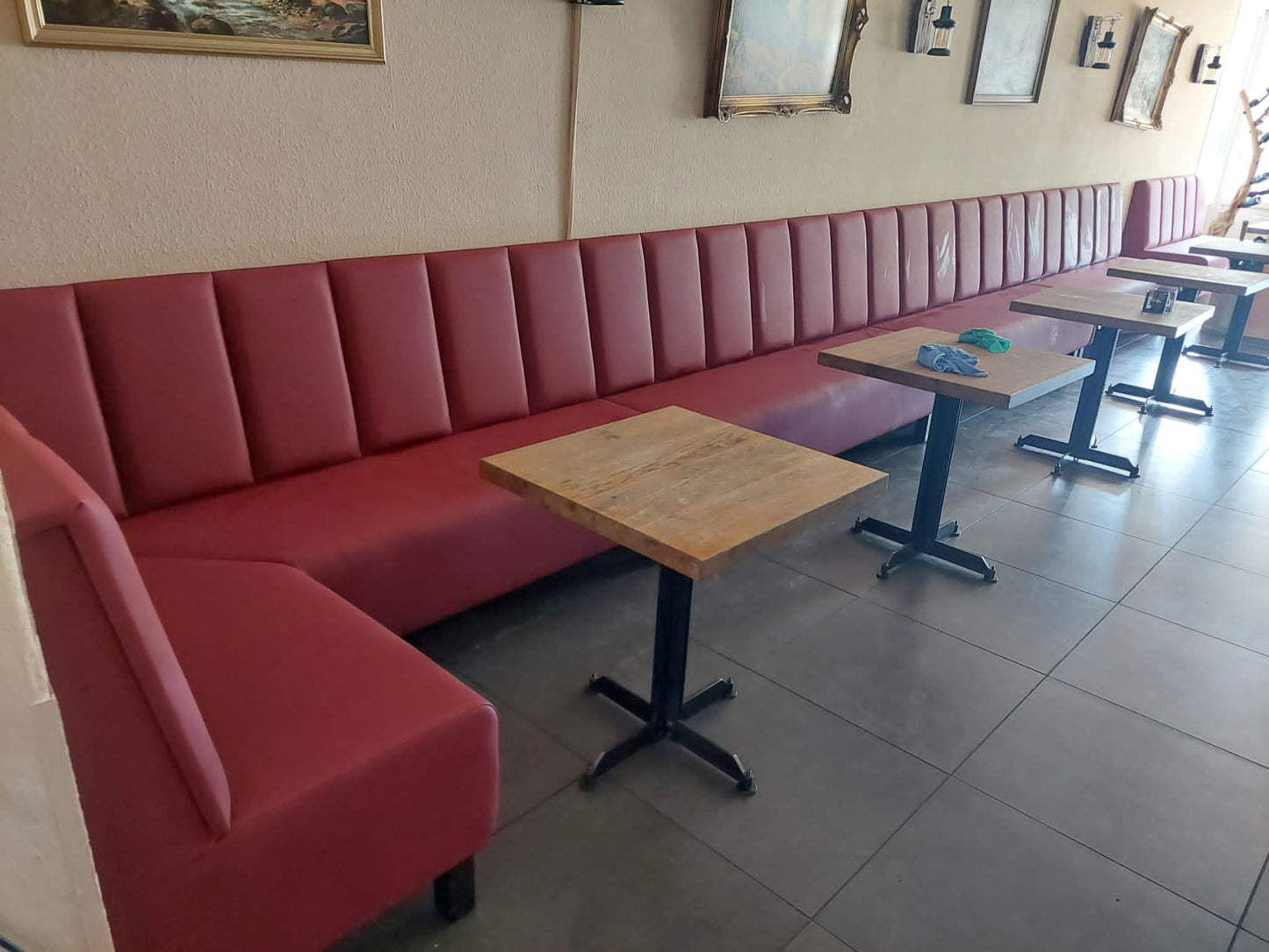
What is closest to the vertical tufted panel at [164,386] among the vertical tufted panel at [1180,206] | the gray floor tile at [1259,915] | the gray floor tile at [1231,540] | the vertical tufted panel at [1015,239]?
the gray floor tile at [1259,915]

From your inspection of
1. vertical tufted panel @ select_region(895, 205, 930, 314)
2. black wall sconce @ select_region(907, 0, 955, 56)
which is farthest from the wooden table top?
black wall sconce @ select_region(907, 0, 955, 56)

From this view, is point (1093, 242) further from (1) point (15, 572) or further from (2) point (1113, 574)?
(1) point (15, 572)

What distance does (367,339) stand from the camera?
2611 millimetres

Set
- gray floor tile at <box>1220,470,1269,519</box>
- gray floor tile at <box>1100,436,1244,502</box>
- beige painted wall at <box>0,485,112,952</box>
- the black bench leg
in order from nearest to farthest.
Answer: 1. beige painted wall at <box>0,485,112,952</box>
2. the black bench leg
3. gray floor tile at <box>1220,470,1269,519</box>
4. gray floor tile at <box>1100,436,1244,502</box>

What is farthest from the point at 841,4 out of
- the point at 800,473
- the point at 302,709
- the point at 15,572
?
the point at 15,572

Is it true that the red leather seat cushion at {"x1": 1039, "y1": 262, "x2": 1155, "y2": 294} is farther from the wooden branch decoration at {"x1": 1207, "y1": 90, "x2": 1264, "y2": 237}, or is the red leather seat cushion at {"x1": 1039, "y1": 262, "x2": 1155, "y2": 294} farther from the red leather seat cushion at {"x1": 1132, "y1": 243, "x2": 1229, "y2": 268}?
the wooden branch decoration at {"x1": 1207, "y1": 90, "x2": 1264, "y2": 237}

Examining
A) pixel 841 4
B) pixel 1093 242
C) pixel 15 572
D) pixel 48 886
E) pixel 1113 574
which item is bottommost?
pixel 1113 574

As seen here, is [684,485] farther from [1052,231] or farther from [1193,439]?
[1052,231]

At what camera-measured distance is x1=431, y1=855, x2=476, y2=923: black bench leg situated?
1690 mm

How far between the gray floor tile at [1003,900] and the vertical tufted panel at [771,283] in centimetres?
234

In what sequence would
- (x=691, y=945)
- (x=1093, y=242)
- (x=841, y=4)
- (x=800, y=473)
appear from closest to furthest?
(x=691, y=945) → (x=800, y=473) → (x=841, y=4) → (x=1093, y=242)

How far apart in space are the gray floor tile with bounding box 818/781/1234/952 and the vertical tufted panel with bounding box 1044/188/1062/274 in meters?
4.98

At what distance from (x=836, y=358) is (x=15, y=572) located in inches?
105

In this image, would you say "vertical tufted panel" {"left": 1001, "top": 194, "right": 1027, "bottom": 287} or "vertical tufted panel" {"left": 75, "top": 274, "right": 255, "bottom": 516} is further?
"vertical tufted panel" {"left": 1001, "top": 194, "right": 1027, "bottom": 287}
